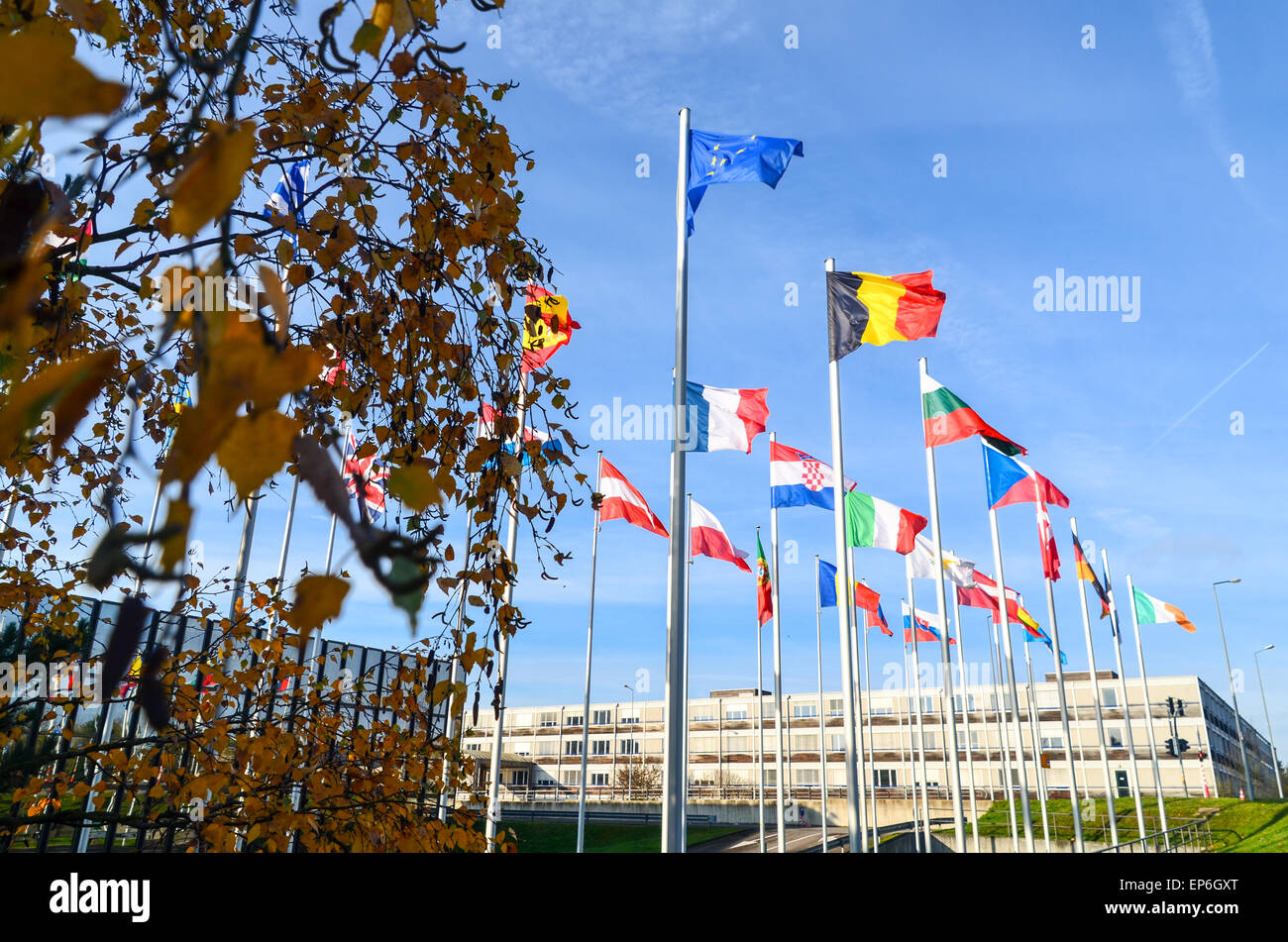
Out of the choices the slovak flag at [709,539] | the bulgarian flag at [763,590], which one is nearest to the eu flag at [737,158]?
the slovak flag at [709,539]

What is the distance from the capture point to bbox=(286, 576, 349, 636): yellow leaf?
29.6 inches

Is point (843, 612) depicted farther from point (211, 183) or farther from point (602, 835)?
point (602, 835)

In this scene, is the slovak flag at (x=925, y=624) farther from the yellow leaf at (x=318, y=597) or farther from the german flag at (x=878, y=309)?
the yellow leaf at (x=318, y=597)

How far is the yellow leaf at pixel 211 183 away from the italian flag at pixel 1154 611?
34293 millimetres

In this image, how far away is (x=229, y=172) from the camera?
0.69 m

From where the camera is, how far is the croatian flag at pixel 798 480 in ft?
53.6

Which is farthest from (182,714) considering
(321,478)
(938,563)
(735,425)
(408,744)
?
(938,563)

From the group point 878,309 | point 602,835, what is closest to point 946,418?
point 878,309

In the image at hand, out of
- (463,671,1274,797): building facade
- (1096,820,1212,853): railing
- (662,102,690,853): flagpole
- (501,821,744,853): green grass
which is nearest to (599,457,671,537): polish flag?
(662,102,690,853): flagpole

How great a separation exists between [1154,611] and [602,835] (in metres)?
25.6

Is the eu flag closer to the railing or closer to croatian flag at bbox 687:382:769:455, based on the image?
croatian flag at bbox 687:382:769:455
